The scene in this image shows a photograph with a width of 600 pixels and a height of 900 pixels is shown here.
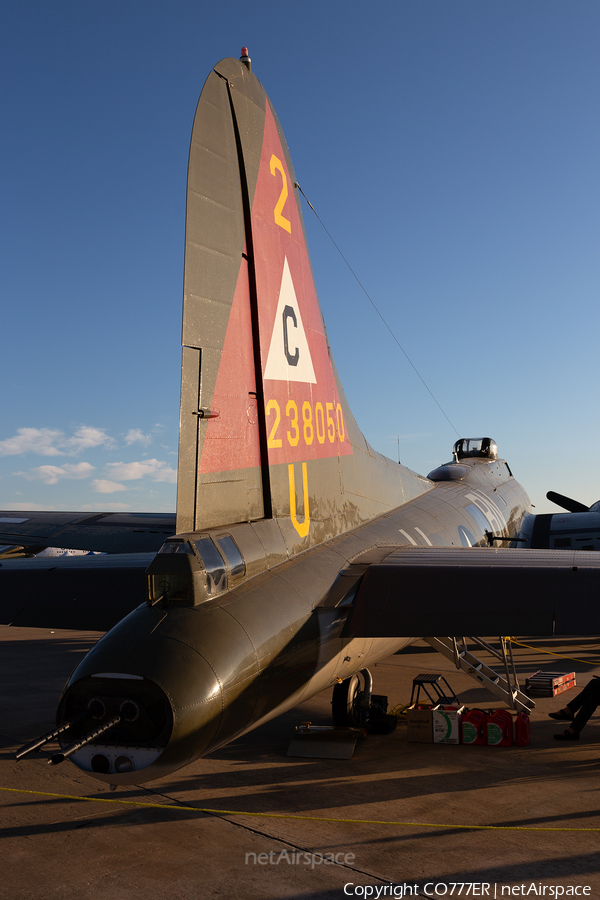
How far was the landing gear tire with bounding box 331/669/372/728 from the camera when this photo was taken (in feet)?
34.4

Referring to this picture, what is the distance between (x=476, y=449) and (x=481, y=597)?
16504mm

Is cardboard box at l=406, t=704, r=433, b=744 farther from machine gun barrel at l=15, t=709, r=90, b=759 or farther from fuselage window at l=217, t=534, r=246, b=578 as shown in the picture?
machine gun barrel at l=15, t=709, r=90, b=759

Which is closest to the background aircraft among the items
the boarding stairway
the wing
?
the boarding stairway

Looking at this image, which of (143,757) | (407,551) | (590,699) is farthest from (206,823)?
(590,699)

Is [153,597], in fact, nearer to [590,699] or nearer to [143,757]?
[143,757]

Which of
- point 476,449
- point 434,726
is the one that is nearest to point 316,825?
point 434,726

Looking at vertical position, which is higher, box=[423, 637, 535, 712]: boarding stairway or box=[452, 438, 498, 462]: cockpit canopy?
box=[452, 438, 498, 462]: cockpit canopy

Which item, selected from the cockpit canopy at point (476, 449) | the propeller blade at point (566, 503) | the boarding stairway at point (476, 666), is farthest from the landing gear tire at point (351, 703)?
the propeller blade at point (566, 503)

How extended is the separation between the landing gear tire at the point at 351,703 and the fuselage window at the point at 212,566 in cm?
440

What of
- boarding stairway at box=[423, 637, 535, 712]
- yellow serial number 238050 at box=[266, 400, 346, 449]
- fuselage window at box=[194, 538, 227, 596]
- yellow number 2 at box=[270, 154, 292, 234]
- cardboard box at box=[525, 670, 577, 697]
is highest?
yellow number 2 at box=[270, 154, 292, 234]

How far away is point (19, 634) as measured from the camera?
869 inches

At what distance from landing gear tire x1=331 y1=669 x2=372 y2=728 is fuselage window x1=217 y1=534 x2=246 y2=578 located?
4091mm

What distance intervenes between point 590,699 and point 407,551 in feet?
12.6

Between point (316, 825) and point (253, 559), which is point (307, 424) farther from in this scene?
point (316, 825)
